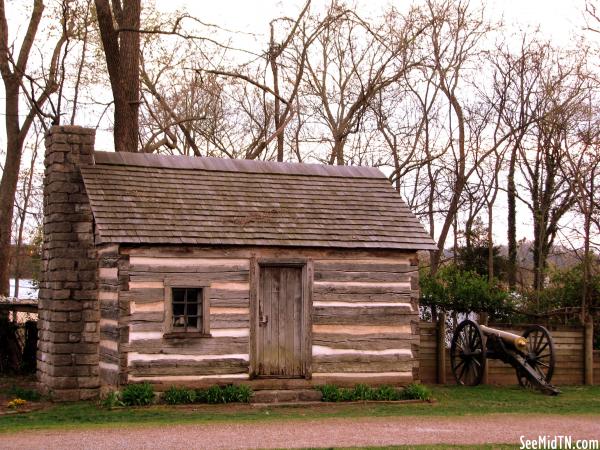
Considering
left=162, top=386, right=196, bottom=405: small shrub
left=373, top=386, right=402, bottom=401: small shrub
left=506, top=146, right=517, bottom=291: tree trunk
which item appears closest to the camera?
left=162, top=386, right=196, bottom=405: small shrub

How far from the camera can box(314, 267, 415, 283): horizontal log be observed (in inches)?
633

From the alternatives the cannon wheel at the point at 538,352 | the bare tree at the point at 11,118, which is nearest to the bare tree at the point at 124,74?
the bare tree at the point at 11,118

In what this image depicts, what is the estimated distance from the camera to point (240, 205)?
648 inches

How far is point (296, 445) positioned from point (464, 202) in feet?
85.1

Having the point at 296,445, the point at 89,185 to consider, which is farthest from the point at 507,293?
the point at 296,445

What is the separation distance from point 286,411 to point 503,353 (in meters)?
5.15

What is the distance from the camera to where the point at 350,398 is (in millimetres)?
15805

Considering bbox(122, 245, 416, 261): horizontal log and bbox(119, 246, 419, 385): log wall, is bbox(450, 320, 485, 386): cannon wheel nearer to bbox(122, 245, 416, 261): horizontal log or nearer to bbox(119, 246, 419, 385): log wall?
bbox(119, 246, 419, 385): log wall

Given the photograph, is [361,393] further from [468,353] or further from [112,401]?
[112,401]

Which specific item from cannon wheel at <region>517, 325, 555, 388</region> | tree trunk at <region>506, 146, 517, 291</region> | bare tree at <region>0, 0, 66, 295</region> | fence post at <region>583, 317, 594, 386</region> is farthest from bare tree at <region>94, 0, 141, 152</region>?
tree trunk at <region>506, 146, 517, 291</region>

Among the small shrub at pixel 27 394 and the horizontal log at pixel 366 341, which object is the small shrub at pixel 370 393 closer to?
the horizontal log at pixel 366 341

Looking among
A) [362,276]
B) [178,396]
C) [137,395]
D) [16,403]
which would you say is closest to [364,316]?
[362,276]

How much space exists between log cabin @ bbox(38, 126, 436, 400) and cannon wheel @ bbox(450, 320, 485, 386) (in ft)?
5.75

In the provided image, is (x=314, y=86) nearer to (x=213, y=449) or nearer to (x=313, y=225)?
(x=313, y=225)
